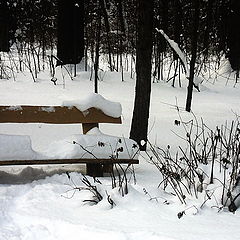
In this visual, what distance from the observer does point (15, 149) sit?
14.8ft

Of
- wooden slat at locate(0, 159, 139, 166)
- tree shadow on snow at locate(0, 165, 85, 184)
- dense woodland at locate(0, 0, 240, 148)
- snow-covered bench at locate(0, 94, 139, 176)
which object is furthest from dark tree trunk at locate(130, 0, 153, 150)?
dense woodland at locate(0, 0, 240, 148)

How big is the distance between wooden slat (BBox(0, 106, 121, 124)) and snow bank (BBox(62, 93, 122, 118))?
1.7 inches

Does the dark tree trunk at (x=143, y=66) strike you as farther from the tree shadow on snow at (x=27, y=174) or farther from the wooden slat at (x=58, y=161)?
the wooden slat at (x=58, y=161)

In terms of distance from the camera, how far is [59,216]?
356 cm

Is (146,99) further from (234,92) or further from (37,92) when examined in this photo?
(234,92)

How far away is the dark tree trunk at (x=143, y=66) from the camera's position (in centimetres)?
583

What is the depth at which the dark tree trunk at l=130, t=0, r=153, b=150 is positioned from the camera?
583 cm

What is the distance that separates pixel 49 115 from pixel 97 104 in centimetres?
57

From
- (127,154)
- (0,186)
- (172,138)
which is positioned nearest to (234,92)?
(172,138)

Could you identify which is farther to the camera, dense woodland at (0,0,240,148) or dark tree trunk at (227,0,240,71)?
dark tree trunk at (227,0,240,71)

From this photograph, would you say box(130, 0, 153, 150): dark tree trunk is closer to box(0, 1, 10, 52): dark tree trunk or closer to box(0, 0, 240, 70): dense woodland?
box(0, 1, 10, 52): dark tree trunk

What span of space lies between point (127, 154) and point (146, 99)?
1.42 meters

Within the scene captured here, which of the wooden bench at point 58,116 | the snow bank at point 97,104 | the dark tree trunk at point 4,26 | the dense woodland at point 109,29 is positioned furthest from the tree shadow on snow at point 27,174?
the dark tree trunk at point 4,26

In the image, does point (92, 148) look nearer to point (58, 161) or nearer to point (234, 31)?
point (58, 161)
